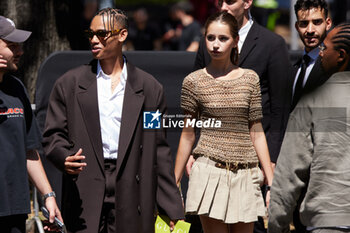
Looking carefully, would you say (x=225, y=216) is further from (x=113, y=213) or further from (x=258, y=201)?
(x=113, y=213)

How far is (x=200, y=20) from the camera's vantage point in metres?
18.5

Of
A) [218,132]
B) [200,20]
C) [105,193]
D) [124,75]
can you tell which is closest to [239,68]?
[218,132]

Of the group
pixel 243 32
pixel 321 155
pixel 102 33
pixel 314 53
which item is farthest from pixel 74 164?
pixel 314 53

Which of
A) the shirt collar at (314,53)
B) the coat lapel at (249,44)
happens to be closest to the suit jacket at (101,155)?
the coat lapel at (249,44)

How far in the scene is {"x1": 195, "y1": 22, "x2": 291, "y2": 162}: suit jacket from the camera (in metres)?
6.30

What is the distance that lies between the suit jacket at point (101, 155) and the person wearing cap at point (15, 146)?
0.43ft

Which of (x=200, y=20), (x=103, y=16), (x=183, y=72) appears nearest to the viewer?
(x=103, y=16)

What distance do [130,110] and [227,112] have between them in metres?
0.82

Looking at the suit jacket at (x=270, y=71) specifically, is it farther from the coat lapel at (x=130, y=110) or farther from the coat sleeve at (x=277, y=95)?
the coat lapel at (x=130, y=110)

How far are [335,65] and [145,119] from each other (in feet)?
5.27

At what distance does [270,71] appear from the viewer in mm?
6320

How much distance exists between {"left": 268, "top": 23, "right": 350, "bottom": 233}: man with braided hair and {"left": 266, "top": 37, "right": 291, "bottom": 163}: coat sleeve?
1991 millimetres

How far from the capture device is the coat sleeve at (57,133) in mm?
5156

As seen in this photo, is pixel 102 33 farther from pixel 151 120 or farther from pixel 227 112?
pixel 227 112
